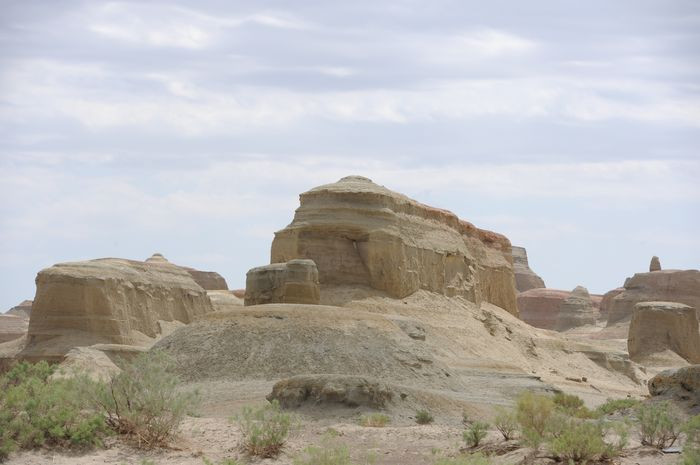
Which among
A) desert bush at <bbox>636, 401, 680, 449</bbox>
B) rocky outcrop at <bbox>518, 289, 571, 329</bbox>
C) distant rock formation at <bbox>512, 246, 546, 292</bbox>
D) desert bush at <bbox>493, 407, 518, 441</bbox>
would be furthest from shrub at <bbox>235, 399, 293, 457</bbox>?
distant rock formation at <bbox>512, 246, 546, 292</bbox>

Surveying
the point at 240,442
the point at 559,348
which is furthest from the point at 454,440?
the point at 559,348

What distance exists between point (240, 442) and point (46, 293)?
29912mm

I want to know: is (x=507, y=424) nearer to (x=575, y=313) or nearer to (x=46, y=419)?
(x=46, y=419)

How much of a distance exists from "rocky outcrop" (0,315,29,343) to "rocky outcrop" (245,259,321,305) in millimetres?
31274

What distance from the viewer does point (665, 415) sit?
71.2 ft

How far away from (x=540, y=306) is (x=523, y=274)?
54.7 ft

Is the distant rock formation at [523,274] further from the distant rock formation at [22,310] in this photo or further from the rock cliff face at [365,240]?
the rock cliff face at [365,240]

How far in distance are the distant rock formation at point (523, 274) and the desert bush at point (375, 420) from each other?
10687 centimetres

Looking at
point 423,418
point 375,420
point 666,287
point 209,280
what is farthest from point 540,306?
point 375,420

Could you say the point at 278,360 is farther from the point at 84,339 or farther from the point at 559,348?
the point at 559,348

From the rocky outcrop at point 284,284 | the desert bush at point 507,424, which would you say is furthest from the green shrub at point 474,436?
the rocky outcrop at point 284,284

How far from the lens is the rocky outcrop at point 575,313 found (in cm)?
11056

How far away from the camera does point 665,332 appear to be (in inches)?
2785

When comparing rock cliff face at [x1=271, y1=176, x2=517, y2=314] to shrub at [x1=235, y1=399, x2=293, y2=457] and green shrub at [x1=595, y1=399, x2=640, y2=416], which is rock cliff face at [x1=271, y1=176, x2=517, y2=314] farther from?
shrub at [x1=235, y1=399, x2=293, y2=457]
